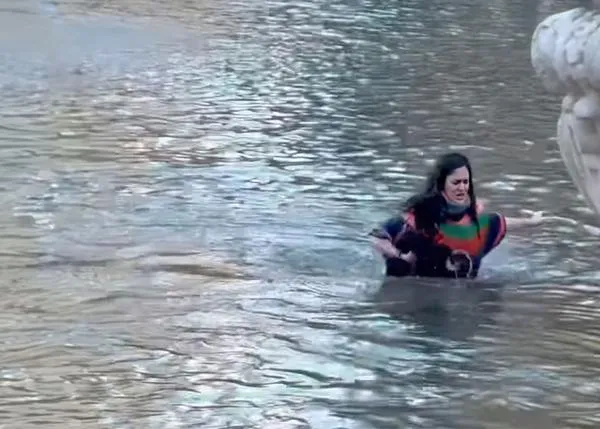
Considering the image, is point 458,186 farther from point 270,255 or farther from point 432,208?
point 270,255

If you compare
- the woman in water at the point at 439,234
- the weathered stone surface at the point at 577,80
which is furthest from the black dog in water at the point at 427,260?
the weathered stone surface at the point at 577,80

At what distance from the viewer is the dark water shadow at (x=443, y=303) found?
6098mm

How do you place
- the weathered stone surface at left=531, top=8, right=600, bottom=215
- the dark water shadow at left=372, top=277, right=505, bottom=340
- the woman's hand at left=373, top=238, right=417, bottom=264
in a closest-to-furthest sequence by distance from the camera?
the weathered stone surface at left=531, top=8, right=600, bottom=215
the dark water shadow at left=372, top=277, right=505, bottom=340
the woman's hand at left=373, top=238, right=417, bottom=264

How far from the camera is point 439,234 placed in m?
6.89

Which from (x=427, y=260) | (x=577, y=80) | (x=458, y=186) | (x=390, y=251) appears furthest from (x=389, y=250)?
(x=577, y=80)

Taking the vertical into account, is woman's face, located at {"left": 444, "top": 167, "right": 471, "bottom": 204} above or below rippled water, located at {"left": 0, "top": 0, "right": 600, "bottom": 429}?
above

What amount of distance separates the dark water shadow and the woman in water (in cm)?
7

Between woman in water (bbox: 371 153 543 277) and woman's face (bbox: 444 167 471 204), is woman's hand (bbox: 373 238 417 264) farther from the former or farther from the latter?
woman's face (bbox: 444 167 471 204)

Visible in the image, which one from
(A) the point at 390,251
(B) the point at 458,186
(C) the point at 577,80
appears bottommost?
(A) the point at 390,251

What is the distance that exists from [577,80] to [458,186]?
129 inches

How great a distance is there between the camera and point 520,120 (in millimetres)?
11352

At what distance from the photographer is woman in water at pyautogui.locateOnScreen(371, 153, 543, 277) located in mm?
6883

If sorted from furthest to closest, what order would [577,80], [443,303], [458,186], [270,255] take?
[270,255], [458,186], [443,303], [577,80]

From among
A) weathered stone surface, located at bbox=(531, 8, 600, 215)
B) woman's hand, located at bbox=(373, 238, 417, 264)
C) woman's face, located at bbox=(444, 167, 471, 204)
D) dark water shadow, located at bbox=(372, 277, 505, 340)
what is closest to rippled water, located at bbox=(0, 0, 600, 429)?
dark water shadow, located at bbox=(372, 277, 505, 340)
